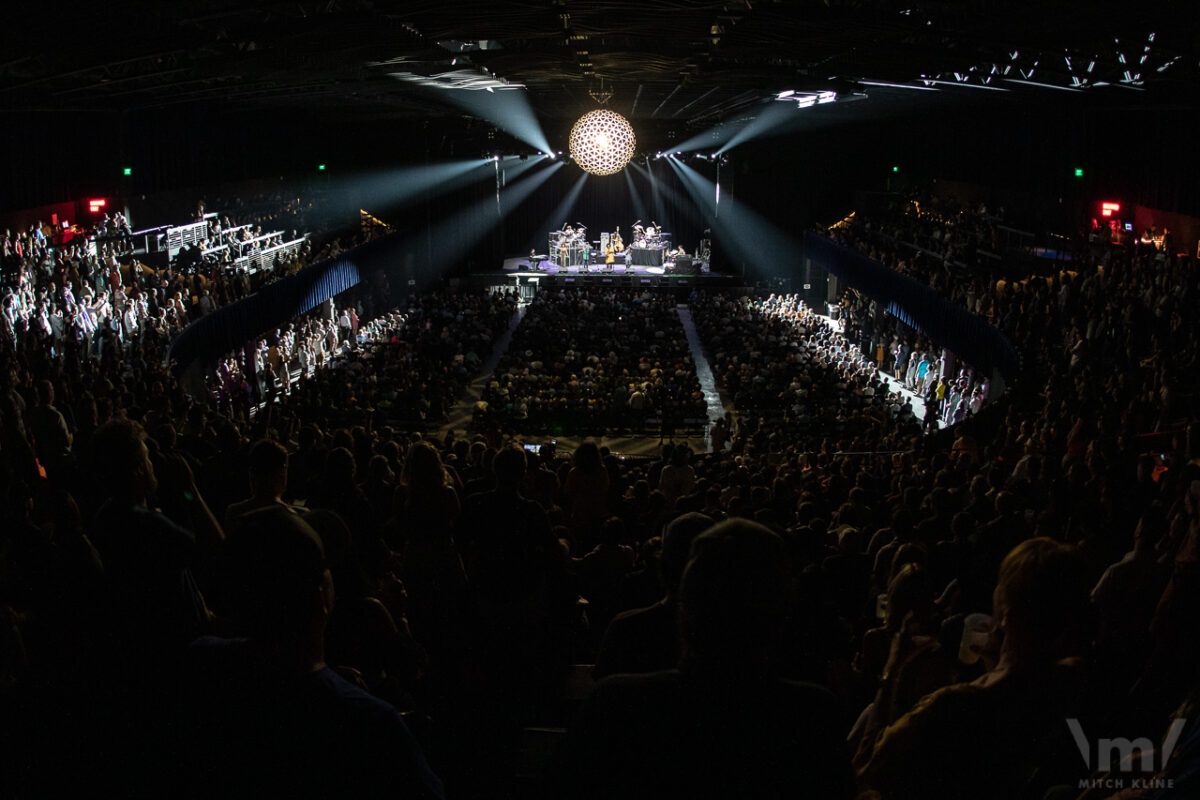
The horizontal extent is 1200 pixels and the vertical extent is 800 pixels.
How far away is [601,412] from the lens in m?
19.9

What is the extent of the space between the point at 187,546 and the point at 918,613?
2702 mm

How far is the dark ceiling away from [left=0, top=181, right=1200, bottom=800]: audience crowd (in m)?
5.26

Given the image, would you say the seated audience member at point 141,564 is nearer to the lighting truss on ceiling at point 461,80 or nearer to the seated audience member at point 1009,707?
the seated audience member at point 1009,707

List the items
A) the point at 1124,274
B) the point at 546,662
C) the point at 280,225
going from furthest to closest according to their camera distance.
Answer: the point at 280,225 → the point at 1124,274 → the point at 546,662

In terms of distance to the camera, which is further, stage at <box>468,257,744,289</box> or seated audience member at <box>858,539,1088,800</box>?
stage at <box>468,257,744,289</box>

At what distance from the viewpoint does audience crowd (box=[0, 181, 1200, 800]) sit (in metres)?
1.82

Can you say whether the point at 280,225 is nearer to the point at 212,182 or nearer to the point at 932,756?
→ the point at 212,182

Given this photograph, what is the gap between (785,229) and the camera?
40844mm

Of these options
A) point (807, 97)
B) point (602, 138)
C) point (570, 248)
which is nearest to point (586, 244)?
point (570, 248)

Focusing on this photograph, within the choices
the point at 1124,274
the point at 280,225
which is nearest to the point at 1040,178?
the point at 1124,274

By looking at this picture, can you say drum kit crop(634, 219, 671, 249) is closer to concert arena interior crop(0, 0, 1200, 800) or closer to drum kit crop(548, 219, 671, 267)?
drum kit crop(548, 219, 671, 267)

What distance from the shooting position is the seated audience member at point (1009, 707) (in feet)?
7.20

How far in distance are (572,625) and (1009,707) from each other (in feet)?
8.74

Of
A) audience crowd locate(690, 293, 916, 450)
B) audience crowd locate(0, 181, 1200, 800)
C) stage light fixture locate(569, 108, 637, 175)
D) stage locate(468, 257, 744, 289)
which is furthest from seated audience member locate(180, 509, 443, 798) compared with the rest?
stage locate(468, 257, 744, 289)
